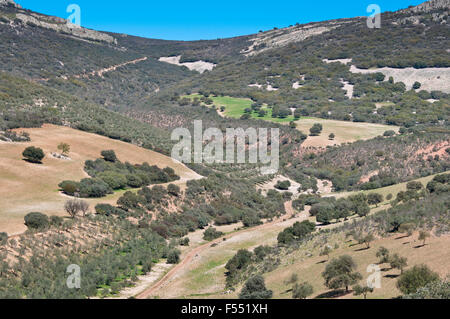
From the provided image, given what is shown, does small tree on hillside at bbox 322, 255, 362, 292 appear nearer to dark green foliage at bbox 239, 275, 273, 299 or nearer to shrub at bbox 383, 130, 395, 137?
dark green foliage at bbox 239, 275, 273, 299

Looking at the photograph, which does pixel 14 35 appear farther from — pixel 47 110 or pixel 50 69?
pixel 47 110

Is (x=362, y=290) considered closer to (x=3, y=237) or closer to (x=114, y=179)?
(x=3, y=237)

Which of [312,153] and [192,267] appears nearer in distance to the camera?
[192,267]

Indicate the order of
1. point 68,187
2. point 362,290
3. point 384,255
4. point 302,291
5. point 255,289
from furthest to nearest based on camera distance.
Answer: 1. point 68,187
2. point 255,289
3. point 384,255
4. point 302,291
5. point 362,290

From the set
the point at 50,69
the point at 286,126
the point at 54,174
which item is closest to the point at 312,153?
the point at 286,126

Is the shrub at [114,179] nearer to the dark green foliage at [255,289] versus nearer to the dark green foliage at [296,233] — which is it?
the dark green foliage at [296,233]

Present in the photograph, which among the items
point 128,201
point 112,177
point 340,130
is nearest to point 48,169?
point 112,177

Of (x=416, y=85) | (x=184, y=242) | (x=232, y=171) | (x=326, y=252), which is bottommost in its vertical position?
(x=326, y=252)
